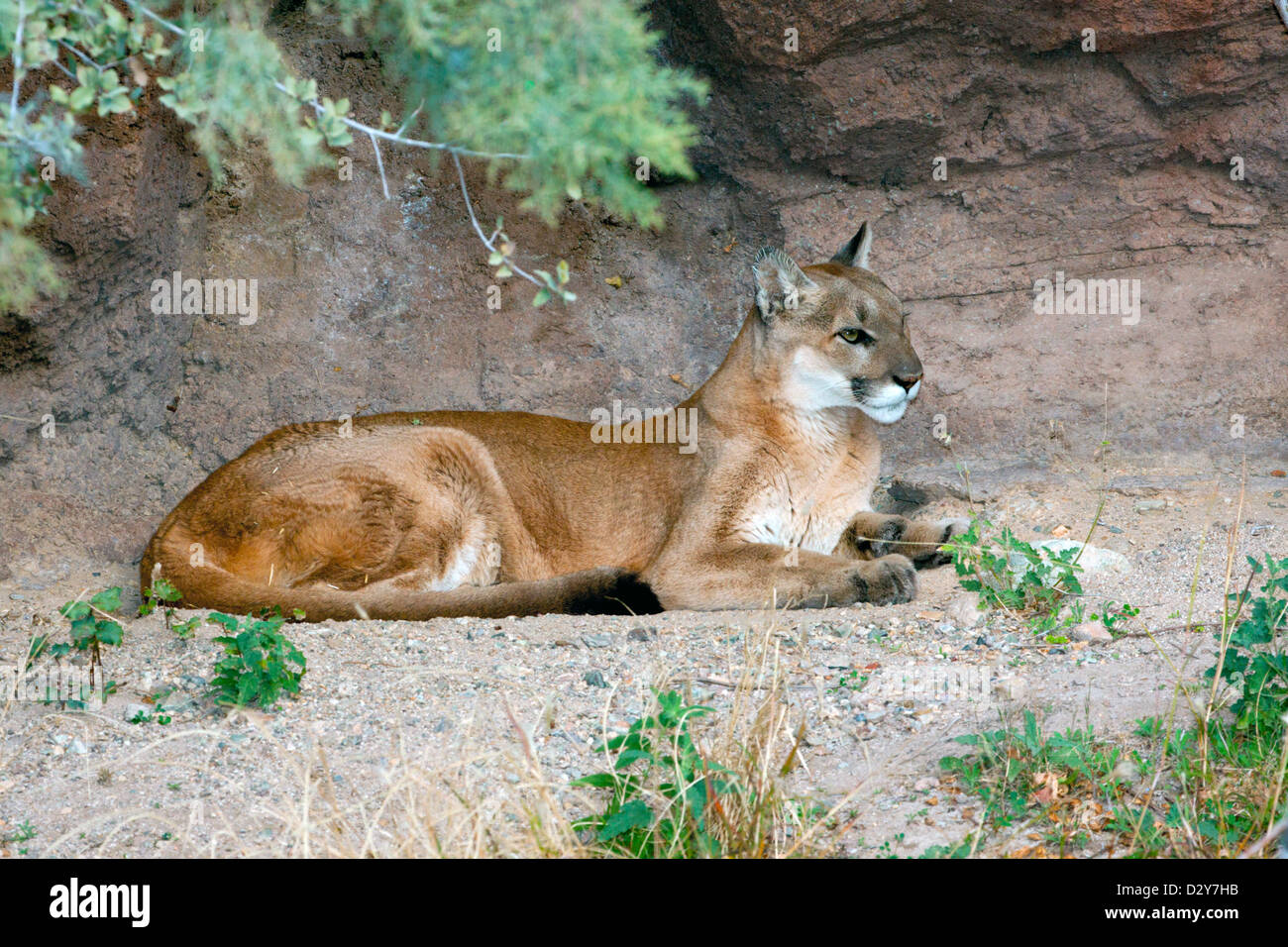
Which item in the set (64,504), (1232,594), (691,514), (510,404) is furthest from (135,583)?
(1232,594)

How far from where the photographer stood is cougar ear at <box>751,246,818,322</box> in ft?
19.4

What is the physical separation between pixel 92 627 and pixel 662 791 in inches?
86.7

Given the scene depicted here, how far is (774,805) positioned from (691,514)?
8.88 feet

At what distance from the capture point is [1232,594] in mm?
4508

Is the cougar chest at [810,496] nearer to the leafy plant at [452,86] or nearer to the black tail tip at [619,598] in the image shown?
the black tail tip at [619,598]

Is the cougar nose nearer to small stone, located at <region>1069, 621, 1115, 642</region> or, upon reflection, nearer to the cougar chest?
the cougar chest

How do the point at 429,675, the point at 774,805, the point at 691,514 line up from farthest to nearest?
the point at 691,514
the point at 429,675
the point at 774,805

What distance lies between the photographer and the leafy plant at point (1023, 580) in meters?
4.73

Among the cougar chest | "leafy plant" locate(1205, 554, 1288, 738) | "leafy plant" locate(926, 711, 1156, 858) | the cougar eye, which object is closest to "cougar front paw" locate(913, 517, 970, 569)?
the cougar chest

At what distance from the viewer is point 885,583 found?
17.6 feet

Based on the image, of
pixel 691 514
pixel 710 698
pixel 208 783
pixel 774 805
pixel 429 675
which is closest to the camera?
pixel 774 805

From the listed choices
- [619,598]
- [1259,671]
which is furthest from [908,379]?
[1259,671]

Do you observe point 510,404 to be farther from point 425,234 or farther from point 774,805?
point 774,805

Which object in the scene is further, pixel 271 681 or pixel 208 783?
pixel 271 681
